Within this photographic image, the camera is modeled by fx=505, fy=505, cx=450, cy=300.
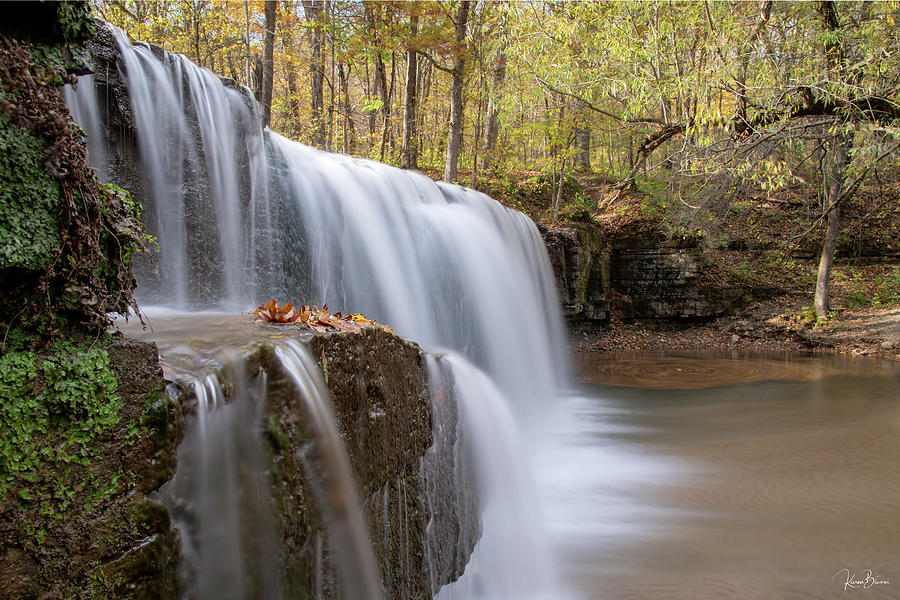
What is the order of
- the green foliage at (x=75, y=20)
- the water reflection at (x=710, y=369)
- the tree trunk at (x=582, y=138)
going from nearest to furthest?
1. the green foliage at (x=75, y=20)
2. the water reflection at (x=710, y=369)
3. the tree trunk at (x=582, y=138)

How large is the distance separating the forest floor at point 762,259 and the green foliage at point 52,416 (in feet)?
43.7

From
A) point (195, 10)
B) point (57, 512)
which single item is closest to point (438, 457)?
point (57, 512)

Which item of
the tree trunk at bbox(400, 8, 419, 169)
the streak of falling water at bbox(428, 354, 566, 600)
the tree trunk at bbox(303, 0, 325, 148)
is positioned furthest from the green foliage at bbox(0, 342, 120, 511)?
the tree trunk at bbox(303, 0, 325, 148)

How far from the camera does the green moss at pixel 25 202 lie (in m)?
1.44

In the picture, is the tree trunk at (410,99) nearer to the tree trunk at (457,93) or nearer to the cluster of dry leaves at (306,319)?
the tree trunk at (457,93)

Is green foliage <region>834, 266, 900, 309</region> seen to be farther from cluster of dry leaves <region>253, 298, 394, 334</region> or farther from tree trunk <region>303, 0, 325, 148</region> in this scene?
tree trunk <region>303, 0, 325, 148</region>

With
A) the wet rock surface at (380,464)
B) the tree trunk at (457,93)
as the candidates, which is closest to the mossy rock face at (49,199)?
the wet rock surface at (380,464)

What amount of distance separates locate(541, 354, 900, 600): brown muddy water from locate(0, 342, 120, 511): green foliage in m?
3.58

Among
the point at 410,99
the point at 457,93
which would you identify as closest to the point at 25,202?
the point at 457,93

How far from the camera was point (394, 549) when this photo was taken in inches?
110

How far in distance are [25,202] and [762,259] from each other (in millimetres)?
18688

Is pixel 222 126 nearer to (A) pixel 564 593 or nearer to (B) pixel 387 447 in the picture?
(B) pixel 387 447

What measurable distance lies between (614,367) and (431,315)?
20.3 ft

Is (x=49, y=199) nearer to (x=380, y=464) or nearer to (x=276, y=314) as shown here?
(x=276, y=314)
